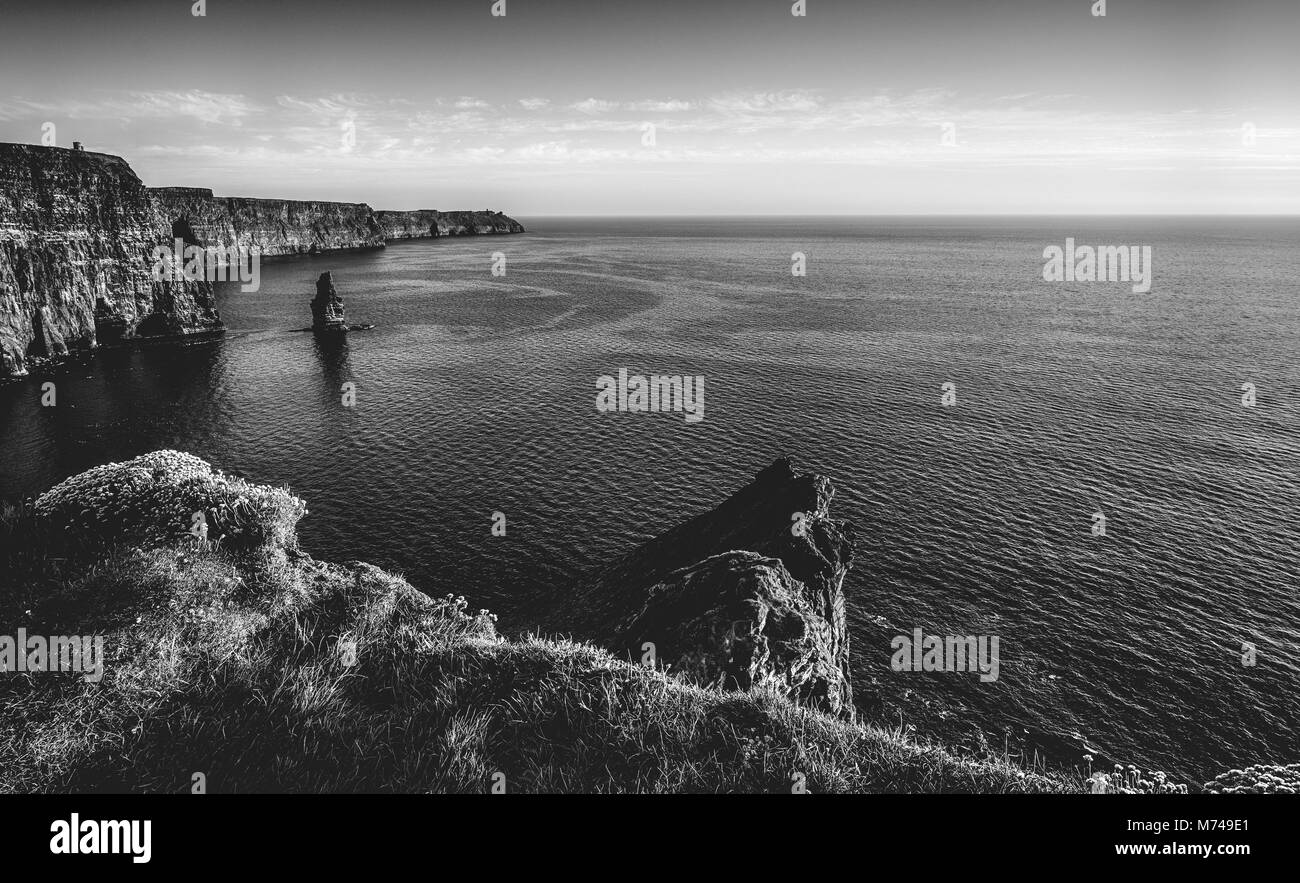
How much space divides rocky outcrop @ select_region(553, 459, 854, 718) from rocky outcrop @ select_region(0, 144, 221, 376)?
Result: 3516 inches

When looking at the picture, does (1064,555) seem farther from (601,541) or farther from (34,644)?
(34,644)

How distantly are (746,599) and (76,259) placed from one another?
109m

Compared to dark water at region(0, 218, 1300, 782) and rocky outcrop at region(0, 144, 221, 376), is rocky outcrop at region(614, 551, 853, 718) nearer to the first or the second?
dark water at region(0, 218, 1300, 782)

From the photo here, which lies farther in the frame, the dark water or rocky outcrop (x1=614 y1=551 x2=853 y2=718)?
the dark water

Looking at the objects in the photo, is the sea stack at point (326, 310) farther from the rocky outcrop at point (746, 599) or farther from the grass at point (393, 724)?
the grass at point (393, 724)

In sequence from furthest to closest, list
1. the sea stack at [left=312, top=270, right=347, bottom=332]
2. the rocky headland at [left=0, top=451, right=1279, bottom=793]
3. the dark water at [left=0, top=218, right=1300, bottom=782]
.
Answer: the sea stack at [left=312, top=270, right=347, bottom=332] → the dark water at [left=0, top=218, right=1300, bottom=782] → the rocky headland at [left=0, top=451, right=1279, bottom=793]

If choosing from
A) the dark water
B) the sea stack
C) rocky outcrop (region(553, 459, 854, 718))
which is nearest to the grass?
rocky outcrop (region(553, 459, 854, 718))

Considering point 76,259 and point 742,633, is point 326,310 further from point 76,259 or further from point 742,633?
point 742,633

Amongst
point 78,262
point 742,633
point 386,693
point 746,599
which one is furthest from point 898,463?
point 78,262

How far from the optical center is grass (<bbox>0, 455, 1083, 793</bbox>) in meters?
12.2

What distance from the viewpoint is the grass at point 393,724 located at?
12180 millimetres

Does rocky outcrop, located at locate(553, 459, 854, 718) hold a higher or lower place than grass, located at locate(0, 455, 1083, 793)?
lower

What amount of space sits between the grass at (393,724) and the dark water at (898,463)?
796 inches

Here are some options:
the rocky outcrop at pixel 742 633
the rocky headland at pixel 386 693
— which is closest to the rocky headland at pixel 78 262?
the rocky headland at pixel 386 693
